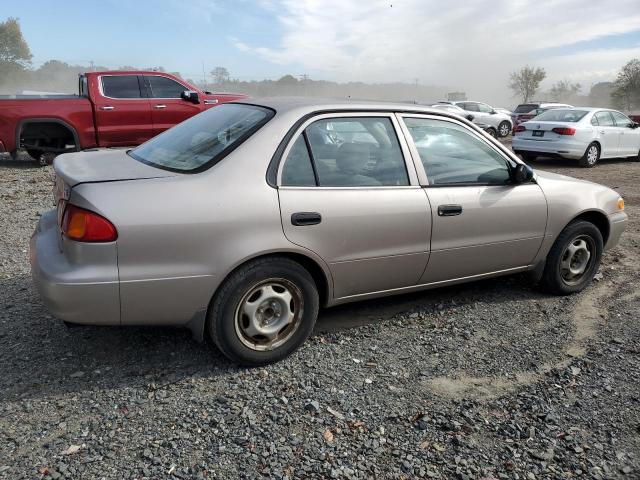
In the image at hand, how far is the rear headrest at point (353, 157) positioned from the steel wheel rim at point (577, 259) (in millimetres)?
2059

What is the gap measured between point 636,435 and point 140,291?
266 centimetres

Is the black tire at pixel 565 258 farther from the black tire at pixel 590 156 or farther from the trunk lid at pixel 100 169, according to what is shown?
the black tire at pixel 590 156

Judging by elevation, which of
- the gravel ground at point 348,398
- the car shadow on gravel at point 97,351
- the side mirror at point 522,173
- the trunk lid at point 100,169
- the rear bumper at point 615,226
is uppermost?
the trunk lid at point 100,169

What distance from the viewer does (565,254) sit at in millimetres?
4484

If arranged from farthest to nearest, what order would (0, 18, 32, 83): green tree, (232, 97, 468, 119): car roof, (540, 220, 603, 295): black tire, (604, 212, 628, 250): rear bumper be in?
(0, 18, 32, 83): green tree, (604, 212, 628, 250): rear bumper, (540, 220, 603, 295): black tire, (232, 97, 468, 119): car roof

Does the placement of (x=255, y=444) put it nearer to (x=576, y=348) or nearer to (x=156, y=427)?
(x=156, y=427)

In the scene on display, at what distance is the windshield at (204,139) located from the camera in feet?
10.4

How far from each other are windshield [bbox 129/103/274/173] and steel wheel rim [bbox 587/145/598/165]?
1128cm

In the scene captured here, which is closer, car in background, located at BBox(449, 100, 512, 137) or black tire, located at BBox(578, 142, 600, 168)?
black tire, located at BBox(578, 142, 600, 168)

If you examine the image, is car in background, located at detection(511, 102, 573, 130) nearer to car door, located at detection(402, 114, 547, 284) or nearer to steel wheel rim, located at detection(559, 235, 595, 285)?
steel wheel rim, located at detection(559, 235, 595, 285)

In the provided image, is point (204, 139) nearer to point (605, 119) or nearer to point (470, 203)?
point (470, 203)

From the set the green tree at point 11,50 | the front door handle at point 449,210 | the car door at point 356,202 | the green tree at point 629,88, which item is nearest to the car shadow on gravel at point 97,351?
the car door at point 356,202

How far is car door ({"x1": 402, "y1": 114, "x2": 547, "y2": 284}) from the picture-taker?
12.2 ft

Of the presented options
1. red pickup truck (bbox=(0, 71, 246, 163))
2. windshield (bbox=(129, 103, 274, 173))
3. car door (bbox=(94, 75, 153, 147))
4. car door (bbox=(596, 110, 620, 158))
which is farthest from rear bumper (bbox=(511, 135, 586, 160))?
windshield (bbox=(129, 103, 274, 173))
